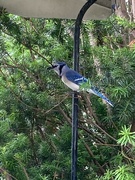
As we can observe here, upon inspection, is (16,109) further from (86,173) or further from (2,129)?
(86,173)

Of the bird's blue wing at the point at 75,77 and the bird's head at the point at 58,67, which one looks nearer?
the bird's blue wing at the point at 75,77

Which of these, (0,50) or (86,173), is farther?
(0,50)

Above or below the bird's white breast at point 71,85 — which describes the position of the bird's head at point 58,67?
above

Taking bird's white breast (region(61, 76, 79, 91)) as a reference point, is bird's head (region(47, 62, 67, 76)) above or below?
above

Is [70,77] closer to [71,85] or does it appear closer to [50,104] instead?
[71,85]

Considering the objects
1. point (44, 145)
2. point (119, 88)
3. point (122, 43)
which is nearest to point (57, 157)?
point (44, 145)

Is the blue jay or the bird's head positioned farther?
the bird's head

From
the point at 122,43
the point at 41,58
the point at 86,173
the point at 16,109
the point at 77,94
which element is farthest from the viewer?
the point at 122,43

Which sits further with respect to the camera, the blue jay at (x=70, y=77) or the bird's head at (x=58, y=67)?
the bird's head at (x=58, y=67)

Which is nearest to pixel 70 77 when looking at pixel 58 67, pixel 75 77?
pixel 75 77

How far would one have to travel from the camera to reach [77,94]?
1189 mm

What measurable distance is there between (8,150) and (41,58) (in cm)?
51

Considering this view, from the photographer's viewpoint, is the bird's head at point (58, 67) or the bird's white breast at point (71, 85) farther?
the bird's head at point (58, 67)

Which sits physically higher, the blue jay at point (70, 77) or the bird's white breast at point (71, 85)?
the blue jay at point (70, 77)
